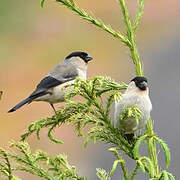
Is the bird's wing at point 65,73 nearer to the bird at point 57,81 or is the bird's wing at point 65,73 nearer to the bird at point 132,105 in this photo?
the bird at point 57,81

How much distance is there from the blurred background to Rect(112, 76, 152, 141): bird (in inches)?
334

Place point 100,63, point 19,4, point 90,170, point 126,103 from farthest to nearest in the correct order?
point 19,4 → point 100,63 → point 90,170 → point 126,103

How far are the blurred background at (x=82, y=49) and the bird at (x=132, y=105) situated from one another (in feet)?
27.8

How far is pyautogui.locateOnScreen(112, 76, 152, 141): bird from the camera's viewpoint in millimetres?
3921

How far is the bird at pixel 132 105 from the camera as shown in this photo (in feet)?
12.9

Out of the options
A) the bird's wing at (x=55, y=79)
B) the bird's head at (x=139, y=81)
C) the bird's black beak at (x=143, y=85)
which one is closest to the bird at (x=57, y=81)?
the bird's wing at (x=55, y=79)

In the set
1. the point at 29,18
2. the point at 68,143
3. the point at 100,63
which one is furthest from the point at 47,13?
the point at 68,143

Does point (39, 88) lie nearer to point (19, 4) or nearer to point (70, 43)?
point (70, 43)

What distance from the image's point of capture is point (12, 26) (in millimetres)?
23406

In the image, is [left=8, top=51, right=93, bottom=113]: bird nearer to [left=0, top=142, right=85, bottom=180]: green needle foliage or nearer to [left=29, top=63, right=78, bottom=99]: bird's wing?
[left=29, top=63, right=78, bottom=99]: bird's wing

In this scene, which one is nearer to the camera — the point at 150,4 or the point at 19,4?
the point at 150,4

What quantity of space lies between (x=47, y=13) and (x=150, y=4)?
3567mm

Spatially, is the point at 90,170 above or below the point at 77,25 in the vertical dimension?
below

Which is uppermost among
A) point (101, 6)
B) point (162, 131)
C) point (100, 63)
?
point (101, 6)
